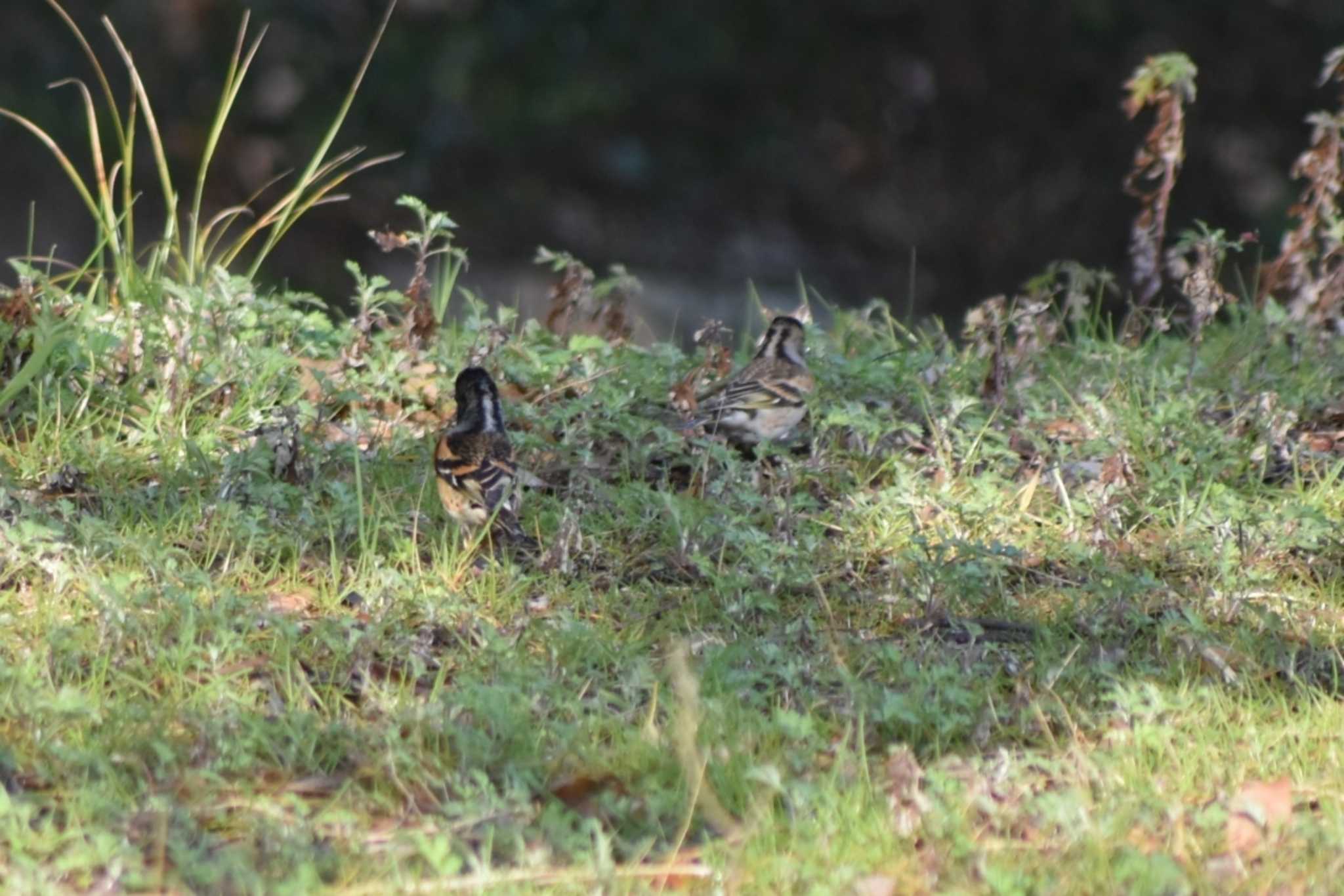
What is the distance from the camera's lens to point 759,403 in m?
6.41

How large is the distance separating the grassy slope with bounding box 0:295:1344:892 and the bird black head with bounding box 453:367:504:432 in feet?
0.99

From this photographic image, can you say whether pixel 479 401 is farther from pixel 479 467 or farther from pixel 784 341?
pixel 784 341

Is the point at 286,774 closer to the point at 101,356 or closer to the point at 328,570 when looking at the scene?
the point at 328,570

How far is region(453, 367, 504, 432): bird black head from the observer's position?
5.85 m

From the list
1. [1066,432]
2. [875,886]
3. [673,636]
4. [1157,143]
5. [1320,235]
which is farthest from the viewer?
[1320,235]

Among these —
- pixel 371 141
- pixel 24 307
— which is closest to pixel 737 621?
pixel 24 307

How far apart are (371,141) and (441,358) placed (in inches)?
294

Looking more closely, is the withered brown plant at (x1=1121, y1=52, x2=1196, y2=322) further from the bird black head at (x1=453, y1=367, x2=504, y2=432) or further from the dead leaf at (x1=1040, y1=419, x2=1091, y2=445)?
the bird black head at (x1=453, y1=367, x2=504, y2=432)

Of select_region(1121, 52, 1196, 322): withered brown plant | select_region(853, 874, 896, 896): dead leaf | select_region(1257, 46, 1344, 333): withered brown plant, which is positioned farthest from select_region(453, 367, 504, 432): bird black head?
select_region(1257, 46, 1344, 333): withered brown plant

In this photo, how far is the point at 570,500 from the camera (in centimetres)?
594

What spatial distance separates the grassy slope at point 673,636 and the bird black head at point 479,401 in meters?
0.30

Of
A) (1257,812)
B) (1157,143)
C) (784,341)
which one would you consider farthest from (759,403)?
(1257,812)

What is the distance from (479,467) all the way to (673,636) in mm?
901

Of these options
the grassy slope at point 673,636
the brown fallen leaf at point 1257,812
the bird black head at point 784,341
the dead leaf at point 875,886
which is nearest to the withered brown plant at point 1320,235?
the grassy slope at point 673,636
